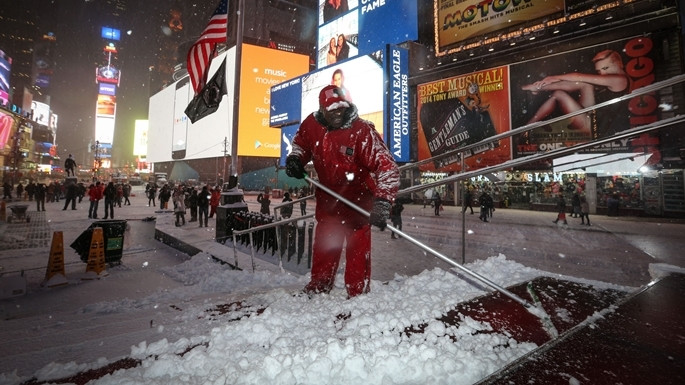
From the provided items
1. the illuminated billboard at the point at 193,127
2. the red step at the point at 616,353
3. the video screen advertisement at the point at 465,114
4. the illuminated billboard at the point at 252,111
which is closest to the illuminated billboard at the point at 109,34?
the illuminated billboard at the point at 193,127

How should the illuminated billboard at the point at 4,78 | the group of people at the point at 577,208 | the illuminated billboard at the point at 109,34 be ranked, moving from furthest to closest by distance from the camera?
the illuminated billboard at the point at 109,34, the illuminated billboard at the point at 4,78, the group of people at the point at 577,208

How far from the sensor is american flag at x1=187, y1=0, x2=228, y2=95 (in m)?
8.92

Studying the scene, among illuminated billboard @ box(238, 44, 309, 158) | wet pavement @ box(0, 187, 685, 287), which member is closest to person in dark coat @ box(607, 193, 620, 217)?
wet pavement @ box(0, 187, 685, 287)

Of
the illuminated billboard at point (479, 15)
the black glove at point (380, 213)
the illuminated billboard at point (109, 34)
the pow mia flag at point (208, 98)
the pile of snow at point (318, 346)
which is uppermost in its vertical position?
the illuminated billboard at point (109, 34)

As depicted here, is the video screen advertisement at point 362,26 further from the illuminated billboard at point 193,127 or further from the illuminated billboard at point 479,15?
the illuminated billboard at point 193,127

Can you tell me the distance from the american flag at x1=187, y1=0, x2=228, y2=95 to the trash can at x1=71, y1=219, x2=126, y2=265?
177 inches

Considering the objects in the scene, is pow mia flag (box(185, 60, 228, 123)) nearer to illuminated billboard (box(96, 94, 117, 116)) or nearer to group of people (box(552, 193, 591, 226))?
group of people (box(552, 193, 591, 226))

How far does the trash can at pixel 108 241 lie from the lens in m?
6.27

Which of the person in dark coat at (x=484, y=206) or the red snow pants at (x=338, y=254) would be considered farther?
the person in dark coat at (x=484, y=206)

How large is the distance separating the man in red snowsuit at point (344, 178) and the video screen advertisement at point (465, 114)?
1434 cm

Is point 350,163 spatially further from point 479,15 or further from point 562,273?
point 479,15

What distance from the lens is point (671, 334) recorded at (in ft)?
6.38

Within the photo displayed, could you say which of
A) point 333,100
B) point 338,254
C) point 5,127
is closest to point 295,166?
point 333,100

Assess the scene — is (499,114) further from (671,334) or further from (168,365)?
(168,365)
